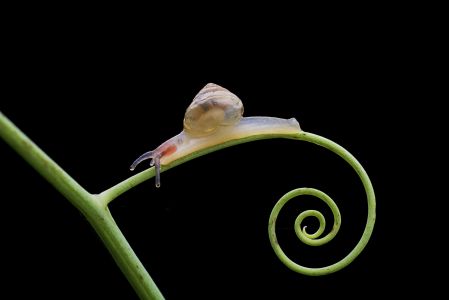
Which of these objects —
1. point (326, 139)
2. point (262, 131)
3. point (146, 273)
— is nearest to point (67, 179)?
point (146, 273)

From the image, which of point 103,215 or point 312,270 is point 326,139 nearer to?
point 312,270

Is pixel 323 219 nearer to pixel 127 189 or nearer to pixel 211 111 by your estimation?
pixel 211 111

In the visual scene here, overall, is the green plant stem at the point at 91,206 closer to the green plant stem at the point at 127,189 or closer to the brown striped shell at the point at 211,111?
the green plant stem at the point at 127,189

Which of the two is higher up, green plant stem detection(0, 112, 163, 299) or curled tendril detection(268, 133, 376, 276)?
green plant stem detection(0, 112, 163, 299)

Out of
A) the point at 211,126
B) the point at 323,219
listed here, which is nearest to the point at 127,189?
the point at 211,126

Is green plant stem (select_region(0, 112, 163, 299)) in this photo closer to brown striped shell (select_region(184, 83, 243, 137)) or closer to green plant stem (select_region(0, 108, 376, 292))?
green plant stem (select_region(0, 108, 376, 292))

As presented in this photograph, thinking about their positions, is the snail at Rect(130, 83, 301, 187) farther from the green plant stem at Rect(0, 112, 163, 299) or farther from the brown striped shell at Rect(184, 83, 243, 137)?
the green plant stem at Rect(0, 112, 163, 299)

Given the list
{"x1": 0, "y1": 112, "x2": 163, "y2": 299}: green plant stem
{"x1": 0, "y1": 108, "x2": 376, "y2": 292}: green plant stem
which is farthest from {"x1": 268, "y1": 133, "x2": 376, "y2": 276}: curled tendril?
{"x1": 0, "y1": 112, "x2": 163, "y2": 299}: green plant stem

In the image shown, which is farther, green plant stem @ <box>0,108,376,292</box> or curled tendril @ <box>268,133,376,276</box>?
curled tendril @ <box>268,133,376,276</box>
